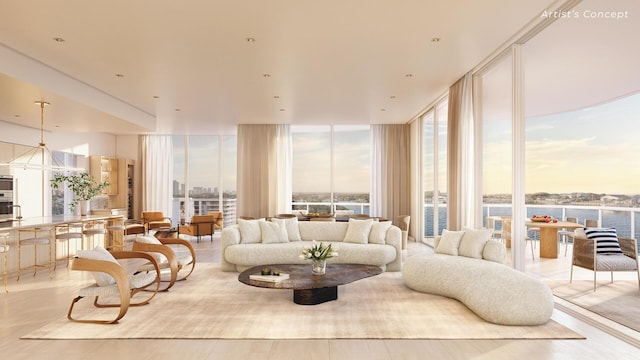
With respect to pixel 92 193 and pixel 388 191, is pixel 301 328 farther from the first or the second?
pixel 388 191

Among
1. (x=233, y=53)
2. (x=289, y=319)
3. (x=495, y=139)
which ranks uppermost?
(x=233, y=53)

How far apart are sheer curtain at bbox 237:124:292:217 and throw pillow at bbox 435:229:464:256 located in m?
6.35

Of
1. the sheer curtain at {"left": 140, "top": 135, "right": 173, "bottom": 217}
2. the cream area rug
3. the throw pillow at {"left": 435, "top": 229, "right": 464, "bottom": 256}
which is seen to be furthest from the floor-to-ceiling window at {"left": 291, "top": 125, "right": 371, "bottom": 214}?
the cream area rug

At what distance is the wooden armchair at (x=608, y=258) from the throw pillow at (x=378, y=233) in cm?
278

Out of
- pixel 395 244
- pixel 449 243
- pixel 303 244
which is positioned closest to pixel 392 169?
pixel 395 244

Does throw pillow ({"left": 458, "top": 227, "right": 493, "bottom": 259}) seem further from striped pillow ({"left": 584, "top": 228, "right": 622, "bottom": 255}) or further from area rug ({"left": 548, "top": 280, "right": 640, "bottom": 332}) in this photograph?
striped pillow ({"left": 584, "top": 228, "right": 622, "bottom": 255})

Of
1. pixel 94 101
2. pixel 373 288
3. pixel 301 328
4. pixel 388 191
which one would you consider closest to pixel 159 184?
pixel 94 101

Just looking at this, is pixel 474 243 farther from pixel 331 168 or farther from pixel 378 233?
pixel 331 168

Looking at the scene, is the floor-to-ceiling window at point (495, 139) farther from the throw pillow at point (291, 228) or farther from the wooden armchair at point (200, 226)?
the wooden armchair at point (200, 226)

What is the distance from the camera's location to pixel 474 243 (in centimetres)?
521

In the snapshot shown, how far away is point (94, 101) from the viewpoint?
7043 mm

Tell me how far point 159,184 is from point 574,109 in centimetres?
1185

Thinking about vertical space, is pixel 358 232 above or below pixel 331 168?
below

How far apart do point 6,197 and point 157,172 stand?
4.96 metres
